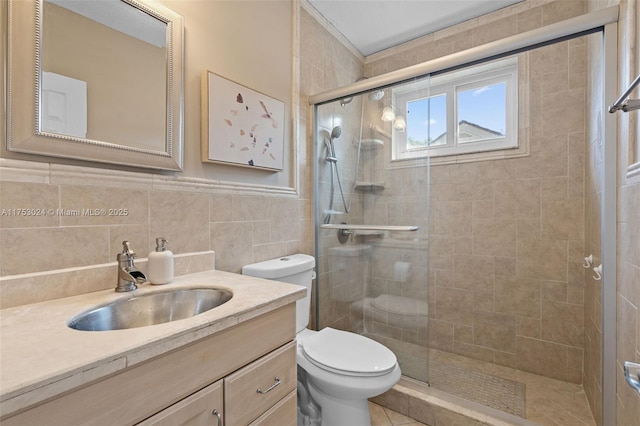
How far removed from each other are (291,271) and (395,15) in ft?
6.50

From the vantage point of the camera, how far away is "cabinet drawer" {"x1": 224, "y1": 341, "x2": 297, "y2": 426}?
0.79 meters

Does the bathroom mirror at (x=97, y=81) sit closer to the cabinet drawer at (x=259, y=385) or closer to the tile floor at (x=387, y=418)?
the cabinet drawer at (x=259, y=385)

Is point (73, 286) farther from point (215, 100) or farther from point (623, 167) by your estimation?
point (623, 167)

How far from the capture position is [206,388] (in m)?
0.73

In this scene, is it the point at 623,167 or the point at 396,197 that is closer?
the point at 623,167

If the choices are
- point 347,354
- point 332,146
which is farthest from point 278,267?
point 332,146

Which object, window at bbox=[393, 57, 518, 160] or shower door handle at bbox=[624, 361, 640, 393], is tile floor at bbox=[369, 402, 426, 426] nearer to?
shower door handle at bbox=[624, 361, 640, 393]

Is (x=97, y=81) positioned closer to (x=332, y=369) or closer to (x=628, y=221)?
(x=332, y=369)

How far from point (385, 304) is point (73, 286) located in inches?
66.1

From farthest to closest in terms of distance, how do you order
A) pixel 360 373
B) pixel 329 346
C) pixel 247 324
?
pixel 329 346 → pixel 360 373 → pixel 247 324

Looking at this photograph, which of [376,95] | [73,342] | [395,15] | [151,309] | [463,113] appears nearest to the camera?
[73,342]

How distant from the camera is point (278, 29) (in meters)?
1.78

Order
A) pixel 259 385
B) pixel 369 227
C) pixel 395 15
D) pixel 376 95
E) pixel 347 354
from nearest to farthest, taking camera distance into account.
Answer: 1. pixel 259 385
2. pixel 347 354
3. pixel 376 95
4. pixel 369 227
5. pixel 395 15

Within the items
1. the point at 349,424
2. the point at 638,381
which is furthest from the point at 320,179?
the point at 638,381
